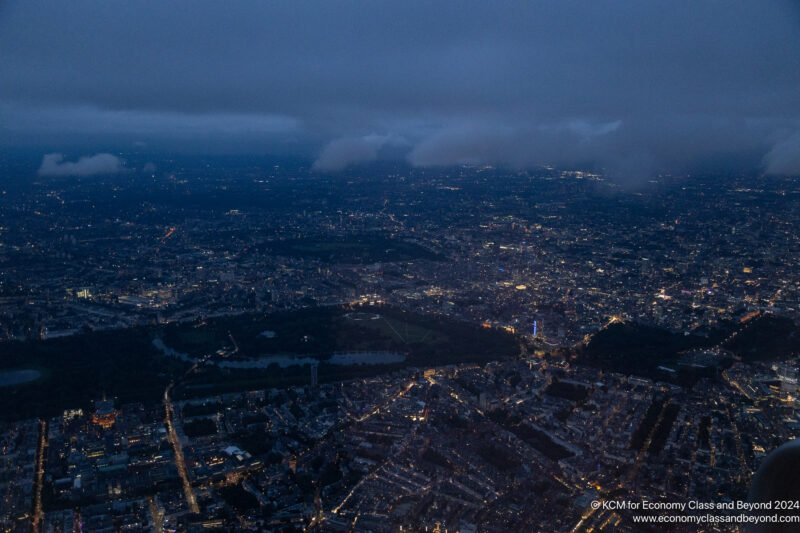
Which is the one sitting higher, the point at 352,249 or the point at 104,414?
the point at 352,249

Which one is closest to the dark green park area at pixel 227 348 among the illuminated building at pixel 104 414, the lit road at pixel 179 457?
the illuminated building at pixel 104 414

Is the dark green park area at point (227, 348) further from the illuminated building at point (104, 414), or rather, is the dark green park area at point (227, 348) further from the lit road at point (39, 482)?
the lit road at point (39, 482)

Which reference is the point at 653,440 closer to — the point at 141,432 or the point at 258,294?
the point at 141,432

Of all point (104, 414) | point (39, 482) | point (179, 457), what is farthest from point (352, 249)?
point (39, 482)

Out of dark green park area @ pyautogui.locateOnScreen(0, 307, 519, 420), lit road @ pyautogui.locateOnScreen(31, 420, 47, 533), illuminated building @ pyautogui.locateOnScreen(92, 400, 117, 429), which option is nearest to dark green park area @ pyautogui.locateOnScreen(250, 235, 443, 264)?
dark green park area @ pyautogui.locateOnScreen(0, 307, 519, 420)

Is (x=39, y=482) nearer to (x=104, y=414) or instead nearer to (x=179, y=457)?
(x=179, y=457)

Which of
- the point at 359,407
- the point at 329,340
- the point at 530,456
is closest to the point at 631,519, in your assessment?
the point at 530,456
